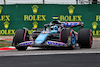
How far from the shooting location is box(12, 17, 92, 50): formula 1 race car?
43.1 feet

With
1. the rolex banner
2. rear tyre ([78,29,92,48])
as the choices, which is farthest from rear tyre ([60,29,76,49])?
the rolex banner

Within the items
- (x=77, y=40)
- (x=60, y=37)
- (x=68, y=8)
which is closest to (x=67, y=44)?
(x=60, y=37)

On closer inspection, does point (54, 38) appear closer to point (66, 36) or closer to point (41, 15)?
point (66, 36)

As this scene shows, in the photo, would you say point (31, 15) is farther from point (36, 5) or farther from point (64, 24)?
point (64, 24)

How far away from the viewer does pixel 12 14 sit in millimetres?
24328

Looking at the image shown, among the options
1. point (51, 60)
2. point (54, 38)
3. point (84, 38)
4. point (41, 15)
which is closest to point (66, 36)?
point (54, 38)

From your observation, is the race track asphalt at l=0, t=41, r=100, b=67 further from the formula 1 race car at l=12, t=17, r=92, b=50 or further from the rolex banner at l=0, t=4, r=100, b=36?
the rolex banner at l=0, t=4, r=100, b=36

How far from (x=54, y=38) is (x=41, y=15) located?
10538 mm

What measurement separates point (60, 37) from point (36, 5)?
11.3 metres

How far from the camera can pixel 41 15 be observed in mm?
24250

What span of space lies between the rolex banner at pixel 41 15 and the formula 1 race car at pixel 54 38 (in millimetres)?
9565

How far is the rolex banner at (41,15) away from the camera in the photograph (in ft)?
79.2

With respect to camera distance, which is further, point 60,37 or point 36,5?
point 36,5

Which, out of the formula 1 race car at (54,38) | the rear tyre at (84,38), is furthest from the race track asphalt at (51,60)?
the rear tyre at (84,38)
